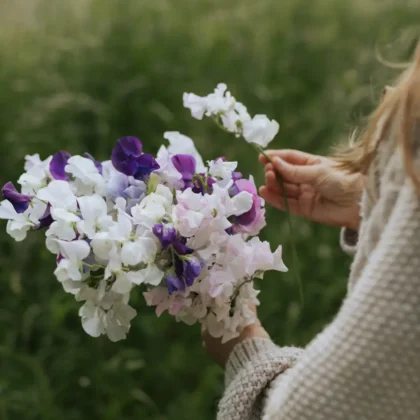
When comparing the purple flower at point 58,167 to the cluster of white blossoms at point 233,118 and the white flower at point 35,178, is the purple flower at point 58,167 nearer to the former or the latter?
the white flower at point 35,178

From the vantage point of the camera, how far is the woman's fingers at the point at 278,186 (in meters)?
0.82

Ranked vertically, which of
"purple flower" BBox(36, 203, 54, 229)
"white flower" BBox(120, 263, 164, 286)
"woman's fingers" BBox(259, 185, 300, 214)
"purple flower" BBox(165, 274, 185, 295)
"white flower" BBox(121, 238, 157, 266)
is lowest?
A: "purple flower" BBox(165, 274, 185, 295)

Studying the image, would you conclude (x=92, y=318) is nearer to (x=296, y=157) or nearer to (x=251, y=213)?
(x=251, y=213)

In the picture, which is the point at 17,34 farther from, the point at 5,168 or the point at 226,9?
the point at 226,9

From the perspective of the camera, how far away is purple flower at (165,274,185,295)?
0.57 m

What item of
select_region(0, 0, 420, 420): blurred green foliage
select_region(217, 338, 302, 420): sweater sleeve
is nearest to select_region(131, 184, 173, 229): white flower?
select_region(217, 338, 302, 420): sweater sleeve

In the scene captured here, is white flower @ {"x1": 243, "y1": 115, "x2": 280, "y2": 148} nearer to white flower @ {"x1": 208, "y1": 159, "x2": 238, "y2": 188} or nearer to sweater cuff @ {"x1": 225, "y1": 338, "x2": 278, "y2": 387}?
white flower @ {"x1": 208, "y1": 159, "x2": 238, "y2": 188}

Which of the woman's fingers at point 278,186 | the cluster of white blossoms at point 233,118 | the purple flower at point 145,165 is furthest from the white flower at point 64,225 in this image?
the woman's fingers at point 278,186

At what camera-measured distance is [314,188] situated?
0.84m

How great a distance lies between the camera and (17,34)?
1.75 meters

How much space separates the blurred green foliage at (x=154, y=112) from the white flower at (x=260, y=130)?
0.52m

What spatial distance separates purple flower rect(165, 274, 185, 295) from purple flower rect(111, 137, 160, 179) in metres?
0.12

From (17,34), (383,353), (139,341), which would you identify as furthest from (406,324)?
(17,34)

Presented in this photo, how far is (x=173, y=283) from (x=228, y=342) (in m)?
0.21
